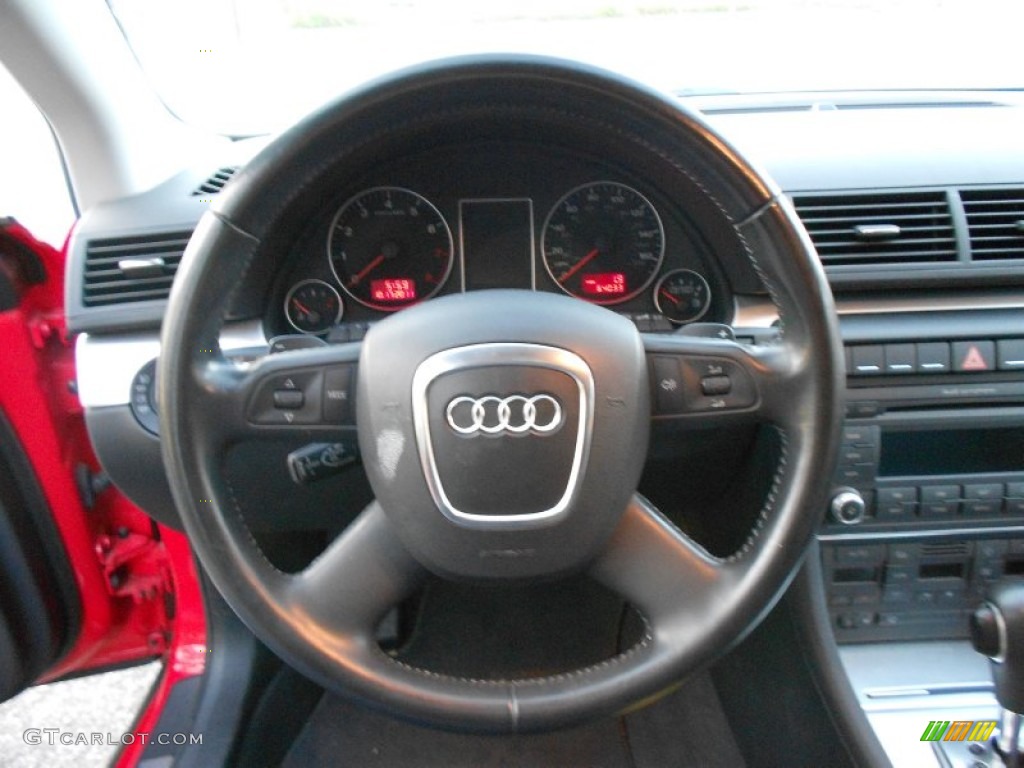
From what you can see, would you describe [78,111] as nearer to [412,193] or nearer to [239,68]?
[239,68]

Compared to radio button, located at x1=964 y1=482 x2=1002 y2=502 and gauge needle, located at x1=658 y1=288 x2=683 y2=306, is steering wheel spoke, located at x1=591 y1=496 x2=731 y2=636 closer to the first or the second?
gauge needle, located at x1=658 y1=288 x2=683 y2=306

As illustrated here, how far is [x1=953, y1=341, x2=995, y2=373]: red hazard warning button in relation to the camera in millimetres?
1379

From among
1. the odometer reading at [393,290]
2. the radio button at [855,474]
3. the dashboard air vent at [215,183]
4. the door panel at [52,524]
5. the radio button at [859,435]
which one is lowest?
the door panel at [52,524]

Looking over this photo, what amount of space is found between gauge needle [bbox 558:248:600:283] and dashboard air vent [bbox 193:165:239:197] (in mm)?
582

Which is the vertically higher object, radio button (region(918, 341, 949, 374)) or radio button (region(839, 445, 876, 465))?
radio button (region(918, 341, 949, 374))

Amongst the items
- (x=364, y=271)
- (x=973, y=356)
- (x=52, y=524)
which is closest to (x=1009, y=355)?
(x=973, y=356)

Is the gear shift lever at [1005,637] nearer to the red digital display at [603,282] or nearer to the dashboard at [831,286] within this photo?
the dashboard at [831,286]

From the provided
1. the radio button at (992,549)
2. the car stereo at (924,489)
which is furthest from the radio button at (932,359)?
the radio button at (992,549)

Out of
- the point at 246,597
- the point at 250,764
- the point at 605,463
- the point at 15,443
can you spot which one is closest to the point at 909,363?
the point at 605,463

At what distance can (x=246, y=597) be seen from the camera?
938 millimetres

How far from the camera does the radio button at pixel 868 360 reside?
1.36 m

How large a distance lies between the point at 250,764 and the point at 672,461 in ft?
3.25

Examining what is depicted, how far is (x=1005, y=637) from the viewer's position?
1.21m

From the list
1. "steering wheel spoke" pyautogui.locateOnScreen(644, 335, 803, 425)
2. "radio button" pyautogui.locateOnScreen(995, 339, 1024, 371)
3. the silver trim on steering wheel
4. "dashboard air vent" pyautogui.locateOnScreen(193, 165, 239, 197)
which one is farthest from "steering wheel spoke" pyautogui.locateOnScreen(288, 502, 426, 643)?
"radio button" pyautogui.locateOnScreen(995, 339, 1024, 371)
